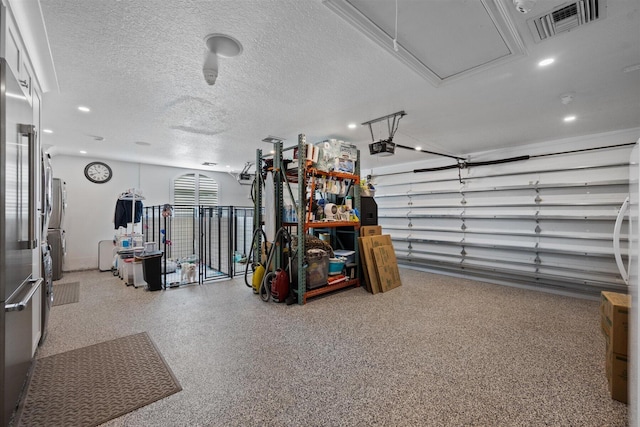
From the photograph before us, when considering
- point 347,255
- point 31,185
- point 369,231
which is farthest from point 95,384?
point 369,231

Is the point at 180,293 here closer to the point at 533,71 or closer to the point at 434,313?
the point at 434,313

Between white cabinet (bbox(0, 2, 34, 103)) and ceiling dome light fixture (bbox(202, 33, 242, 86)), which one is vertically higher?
ceiling dome light fixture (bbox(202, 33, 242, 86))

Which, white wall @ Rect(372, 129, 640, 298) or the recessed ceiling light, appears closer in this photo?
the recessed ceiling light

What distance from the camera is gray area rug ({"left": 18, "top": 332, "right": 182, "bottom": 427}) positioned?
5.49 feet

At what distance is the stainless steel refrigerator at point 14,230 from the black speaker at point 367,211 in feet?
13.5

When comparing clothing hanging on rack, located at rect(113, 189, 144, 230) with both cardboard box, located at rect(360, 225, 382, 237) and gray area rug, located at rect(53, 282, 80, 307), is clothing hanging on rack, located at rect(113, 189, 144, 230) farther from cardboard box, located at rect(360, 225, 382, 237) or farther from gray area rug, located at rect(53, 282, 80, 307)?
cardboard box, located at rect(360, 225, 382, 237)

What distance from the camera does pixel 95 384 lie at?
1.97 m

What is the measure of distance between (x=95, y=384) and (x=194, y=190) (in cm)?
619

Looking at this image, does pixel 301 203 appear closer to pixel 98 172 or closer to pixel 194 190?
pixel 194 190

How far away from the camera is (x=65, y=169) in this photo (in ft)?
18.9

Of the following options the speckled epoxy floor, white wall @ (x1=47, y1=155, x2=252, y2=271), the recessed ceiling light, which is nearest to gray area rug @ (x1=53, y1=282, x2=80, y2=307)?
the speckled epoxy floor

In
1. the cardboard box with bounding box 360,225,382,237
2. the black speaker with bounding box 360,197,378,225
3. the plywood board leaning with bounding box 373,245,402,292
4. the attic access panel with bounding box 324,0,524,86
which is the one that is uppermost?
the attic access panel with bounding box 324,0,524,86

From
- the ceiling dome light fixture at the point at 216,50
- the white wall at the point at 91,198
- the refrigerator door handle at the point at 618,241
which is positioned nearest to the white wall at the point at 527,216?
the refrigerator door handle at the point at 618,241

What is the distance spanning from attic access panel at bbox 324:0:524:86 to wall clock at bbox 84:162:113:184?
6827 mm
